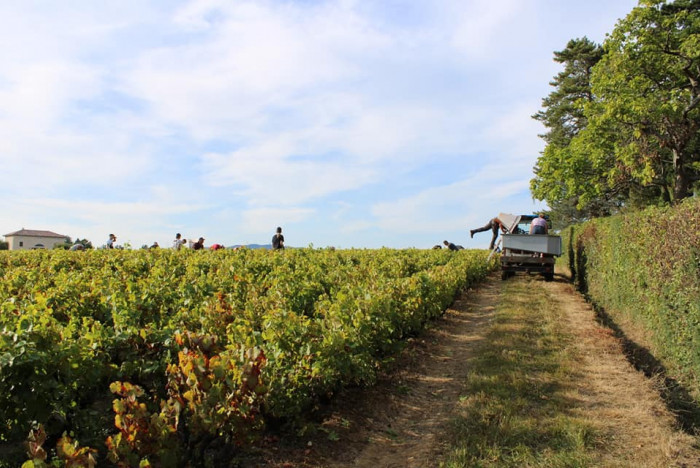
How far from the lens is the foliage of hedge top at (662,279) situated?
6328mm

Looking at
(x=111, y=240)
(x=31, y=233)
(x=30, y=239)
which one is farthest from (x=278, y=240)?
(x=31, y=233)

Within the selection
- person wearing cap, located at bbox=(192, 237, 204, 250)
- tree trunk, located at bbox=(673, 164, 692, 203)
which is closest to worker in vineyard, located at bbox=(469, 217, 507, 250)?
tree trunk, located at bbox=(673, 164, 692, 203)

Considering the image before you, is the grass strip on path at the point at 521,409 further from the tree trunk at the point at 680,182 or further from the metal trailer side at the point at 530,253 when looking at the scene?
the tree trunk at the point at 680,182

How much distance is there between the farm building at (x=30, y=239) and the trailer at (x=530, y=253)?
8361 cm

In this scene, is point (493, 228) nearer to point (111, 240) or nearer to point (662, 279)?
point (662, 279)

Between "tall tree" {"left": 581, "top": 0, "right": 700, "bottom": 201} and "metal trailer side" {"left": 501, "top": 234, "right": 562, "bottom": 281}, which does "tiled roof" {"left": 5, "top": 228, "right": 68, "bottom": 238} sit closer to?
"metal trailer side" {"left": 501, "top": 234, "right": 562, "bottom": 281}

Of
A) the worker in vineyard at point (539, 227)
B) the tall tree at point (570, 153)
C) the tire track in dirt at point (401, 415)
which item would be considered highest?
the tall tree at point (570, 153)

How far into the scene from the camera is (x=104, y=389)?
169 inches

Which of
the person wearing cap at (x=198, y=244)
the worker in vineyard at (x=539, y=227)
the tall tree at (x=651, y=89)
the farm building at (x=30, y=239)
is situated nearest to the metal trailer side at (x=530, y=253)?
the worker in vineyard at (x=539, y=227)

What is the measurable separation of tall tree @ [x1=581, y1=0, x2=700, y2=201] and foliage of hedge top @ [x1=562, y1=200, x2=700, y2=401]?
11.2m

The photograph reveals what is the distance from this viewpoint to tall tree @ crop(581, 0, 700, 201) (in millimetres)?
20250

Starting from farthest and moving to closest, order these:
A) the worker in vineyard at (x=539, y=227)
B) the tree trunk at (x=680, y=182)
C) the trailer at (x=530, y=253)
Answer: the tree trunk at (x=680, y=182), the worker in vineyard at (x=539, y=227), the trailer at (x=530, y=253)

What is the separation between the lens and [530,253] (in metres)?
17.6

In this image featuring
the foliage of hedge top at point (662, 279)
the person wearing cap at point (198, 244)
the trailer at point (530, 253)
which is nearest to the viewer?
the foliage of hedge top at point (662, 279)
